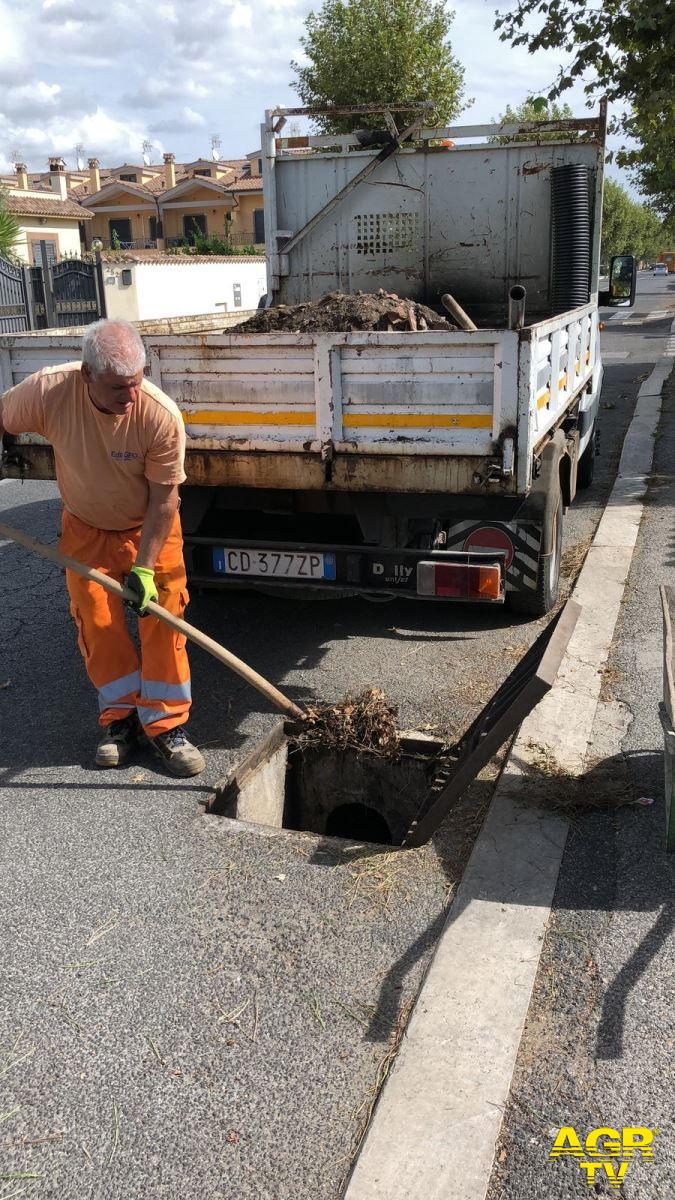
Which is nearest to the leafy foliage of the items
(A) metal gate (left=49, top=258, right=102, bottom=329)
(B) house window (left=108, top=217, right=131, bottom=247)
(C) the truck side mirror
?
(B) house window (left=108, top=217, right=131, bottom=247)

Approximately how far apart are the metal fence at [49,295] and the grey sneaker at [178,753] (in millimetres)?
14498

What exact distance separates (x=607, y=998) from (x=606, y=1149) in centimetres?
49

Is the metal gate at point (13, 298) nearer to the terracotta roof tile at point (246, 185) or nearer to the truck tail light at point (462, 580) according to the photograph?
the truck tail light at point (462, 580)

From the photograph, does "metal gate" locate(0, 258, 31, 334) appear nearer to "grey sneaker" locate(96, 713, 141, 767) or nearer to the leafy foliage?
"grey sneaker" locate(96, 713, 141, 767)

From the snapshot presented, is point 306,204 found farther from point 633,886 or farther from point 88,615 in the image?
point 633,886

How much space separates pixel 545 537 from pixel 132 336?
7.73 feet

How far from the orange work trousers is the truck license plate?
57 centimetres

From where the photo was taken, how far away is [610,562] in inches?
257

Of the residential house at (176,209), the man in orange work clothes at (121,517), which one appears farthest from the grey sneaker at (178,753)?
the residential house at (176,209)

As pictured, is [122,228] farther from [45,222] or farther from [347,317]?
[347,317]

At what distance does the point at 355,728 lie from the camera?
4.20 m

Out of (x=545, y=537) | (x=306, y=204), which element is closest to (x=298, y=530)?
(x=545, y=537)

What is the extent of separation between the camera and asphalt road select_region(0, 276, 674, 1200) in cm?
224

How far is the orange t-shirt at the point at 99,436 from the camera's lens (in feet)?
12.7
